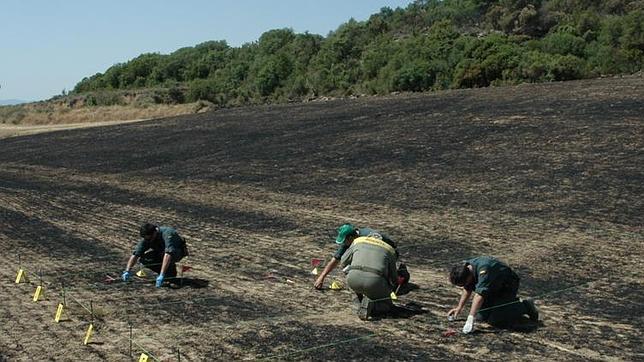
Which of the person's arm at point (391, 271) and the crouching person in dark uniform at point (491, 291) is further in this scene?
the person's arm at point (391, 271)

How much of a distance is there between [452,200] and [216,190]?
8313 mm

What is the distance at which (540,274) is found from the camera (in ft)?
39.7

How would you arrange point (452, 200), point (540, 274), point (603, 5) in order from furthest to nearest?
point (603, 5) → point (452, 200) → point (540, 274)

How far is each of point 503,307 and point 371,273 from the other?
1.67 meters

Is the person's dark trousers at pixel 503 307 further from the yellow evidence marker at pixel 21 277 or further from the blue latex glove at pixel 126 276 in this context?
the yellow evidence marker at pixel 21 277

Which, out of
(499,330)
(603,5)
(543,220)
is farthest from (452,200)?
(603,5)

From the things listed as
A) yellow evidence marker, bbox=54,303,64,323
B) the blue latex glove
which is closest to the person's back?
yellow evidence marker, bbox=54,303,64,323

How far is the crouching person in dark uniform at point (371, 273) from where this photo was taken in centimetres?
965

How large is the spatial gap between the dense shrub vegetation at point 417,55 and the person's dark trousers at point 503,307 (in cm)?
4133

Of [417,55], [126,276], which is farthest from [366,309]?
[417,55]

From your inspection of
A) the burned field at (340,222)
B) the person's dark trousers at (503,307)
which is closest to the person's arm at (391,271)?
the burned field at (340,222)

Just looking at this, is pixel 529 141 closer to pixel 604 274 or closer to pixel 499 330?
pixel 604 274

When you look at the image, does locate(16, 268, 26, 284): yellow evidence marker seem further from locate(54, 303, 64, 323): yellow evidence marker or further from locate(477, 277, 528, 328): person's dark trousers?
locate(477, 277, 528, 328): person's dark trousers

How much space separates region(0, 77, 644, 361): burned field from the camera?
912 centimetres
